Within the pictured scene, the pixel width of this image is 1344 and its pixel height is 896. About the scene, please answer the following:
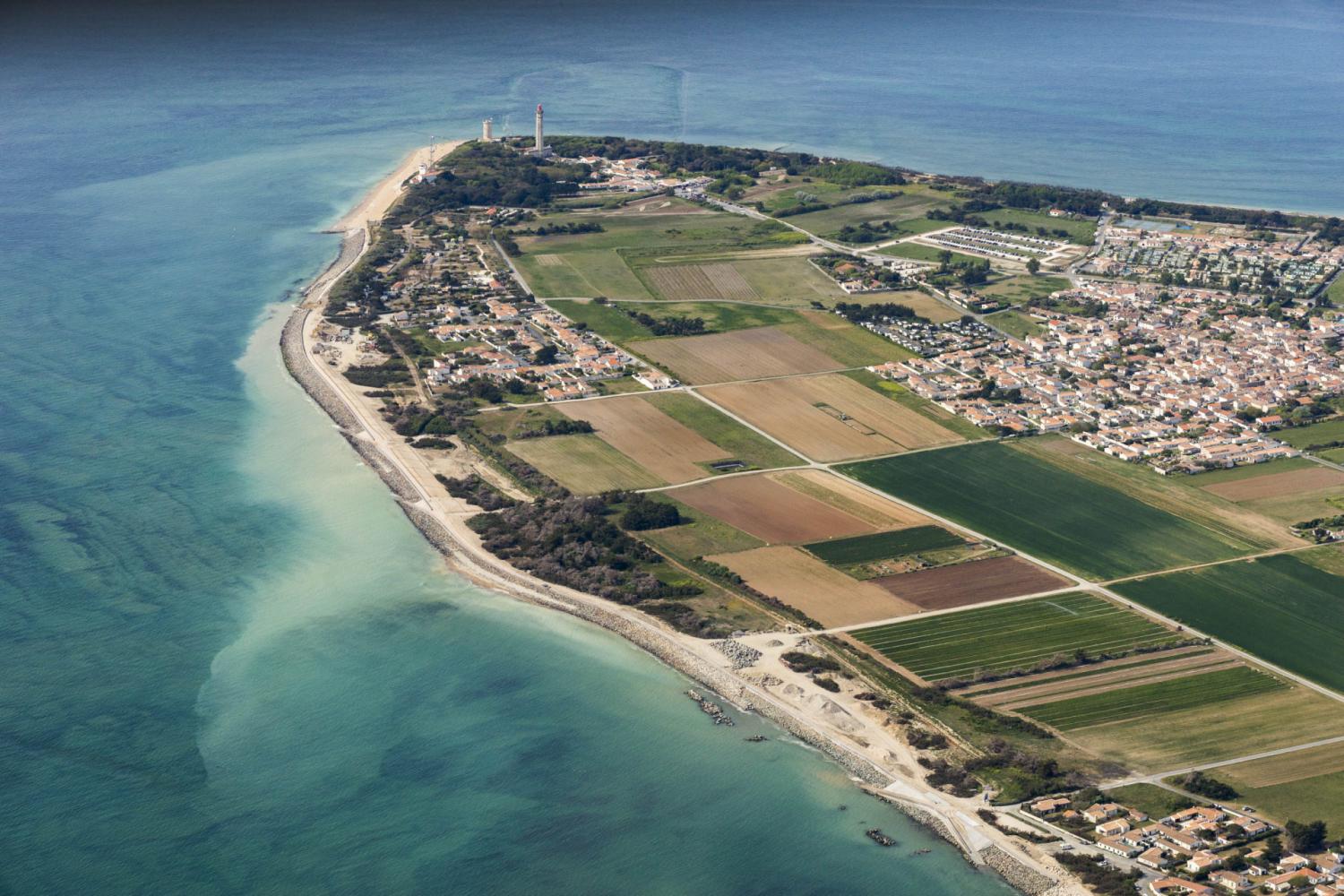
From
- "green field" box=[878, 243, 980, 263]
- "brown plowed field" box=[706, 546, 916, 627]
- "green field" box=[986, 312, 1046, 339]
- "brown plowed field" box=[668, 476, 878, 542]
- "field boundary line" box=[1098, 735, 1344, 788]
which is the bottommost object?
"field boundary line" box=[1098, 735, 1344, 788]

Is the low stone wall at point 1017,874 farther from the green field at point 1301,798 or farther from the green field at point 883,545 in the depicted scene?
the green field at point 883,545

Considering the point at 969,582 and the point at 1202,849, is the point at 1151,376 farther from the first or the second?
the point at 1202,849

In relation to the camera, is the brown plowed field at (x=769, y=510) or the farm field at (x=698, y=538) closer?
the farm field at (x=698, y=538)

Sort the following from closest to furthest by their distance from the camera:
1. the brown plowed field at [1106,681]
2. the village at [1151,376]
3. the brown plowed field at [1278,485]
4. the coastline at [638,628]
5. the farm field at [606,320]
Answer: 1. the coastline at [638,628]
2. the brown plowed field at [1106,681]
3. the brown plowed field at [1278,485]
4. the village at [1151,376]
5. the farm field at [606,320]

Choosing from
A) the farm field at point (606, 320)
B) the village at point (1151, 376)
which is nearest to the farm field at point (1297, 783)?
the village at point (1151, 376)

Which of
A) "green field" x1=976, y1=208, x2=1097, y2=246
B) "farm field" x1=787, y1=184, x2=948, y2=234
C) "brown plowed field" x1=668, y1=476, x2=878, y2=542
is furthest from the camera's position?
"farm field" x1=787, y1=184, x2=948, y2=234

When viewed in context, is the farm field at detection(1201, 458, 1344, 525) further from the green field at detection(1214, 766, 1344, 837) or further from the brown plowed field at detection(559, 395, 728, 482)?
the brown plowed field at detection(559, 395, 728, 482)

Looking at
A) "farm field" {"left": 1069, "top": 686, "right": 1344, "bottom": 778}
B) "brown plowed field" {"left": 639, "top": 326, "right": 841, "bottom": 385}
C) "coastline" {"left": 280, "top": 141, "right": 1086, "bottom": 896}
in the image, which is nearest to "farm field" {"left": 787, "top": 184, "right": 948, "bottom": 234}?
"brown plowed field" {"left": 639, "top": 326, "right": 841, "bottom": 385}
